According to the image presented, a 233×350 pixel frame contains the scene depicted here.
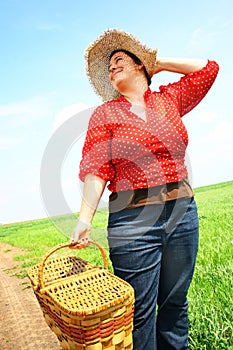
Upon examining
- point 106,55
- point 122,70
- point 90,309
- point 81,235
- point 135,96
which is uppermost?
point 106,55

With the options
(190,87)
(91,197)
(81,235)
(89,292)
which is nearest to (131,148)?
(91,197)

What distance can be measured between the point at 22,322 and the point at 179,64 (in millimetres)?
3410

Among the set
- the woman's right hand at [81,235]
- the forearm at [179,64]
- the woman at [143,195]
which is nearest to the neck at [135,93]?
the woman at [143,195]

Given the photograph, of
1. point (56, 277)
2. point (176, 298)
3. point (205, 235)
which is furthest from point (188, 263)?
point (205, 235)

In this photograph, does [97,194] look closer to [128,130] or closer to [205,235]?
[128,130]

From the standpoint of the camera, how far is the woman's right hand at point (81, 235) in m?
2.03

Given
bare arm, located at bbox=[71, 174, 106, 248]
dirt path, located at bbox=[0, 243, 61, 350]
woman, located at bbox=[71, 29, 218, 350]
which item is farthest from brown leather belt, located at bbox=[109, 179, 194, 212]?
dirt path, located at bbox=[0, 243, 61, 350]

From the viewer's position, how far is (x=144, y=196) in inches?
80.6

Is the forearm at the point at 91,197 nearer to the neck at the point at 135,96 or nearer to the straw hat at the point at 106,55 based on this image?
the neck at the point at 135,96

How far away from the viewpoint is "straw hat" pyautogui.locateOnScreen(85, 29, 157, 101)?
96.0 inches

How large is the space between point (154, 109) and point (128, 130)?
0.94 ft

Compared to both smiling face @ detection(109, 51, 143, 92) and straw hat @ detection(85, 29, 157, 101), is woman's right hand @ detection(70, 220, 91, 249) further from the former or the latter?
straw hat @ detection(85, 29, 157, 101)

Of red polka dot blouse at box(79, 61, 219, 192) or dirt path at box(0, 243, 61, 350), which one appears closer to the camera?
red polka dot blouse at box(79, 61, 219, 192)

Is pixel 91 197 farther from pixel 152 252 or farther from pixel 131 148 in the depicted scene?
pixel 152 252
